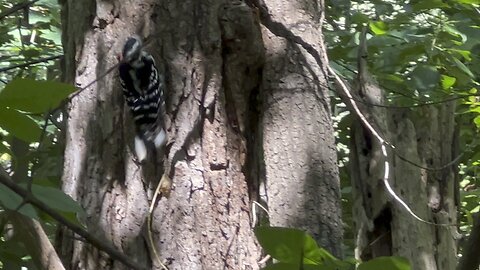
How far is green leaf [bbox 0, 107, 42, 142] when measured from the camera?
546mm

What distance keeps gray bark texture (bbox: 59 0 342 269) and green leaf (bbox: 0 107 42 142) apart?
0.83m

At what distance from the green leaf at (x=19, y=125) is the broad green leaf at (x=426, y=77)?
1545mm

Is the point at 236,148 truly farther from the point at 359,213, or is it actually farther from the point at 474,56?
the point at 474,56

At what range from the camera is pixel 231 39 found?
1476 mm

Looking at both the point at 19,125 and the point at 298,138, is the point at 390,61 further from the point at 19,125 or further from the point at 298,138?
the point at 19,125

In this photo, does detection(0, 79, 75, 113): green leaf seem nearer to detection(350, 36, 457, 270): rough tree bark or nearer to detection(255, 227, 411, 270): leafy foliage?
detection(255, 227, 411, 270): leafy foliage

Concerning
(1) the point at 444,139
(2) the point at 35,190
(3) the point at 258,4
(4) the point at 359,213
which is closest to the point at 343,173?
(1) the point at 444,139

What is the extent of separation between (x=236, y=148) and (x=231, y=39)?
0.21 metres

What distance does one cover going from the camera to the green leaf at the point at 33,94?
50 centimetres

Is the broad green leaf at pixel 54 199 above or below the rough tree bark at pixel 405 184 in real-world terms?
above

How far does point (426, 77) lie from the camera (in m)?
1.99

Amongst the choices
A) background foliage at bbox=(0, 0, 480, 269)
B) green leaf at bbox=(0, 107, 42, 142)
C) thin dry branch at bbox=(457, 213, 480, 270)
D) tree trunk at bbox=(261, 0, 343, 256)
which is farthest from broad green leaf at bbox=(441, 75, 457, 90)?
green leaf at bbox=(0, 107, 42, 142)

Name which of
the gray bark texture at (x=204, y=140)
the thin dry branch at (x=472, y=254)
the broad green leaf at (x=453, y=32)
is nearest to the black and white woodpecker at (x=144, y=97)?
the gray bark texture at (x=204, y=140)

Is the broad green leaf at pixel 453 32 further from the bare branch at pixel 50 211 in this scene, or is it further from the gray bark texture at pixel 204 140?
the bare branch at pixel 50 211
